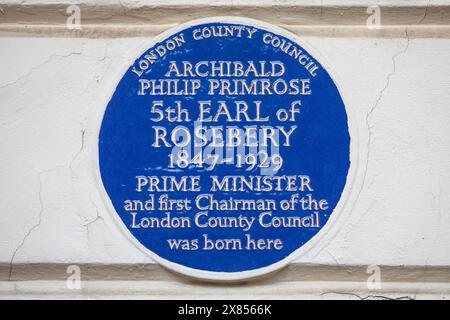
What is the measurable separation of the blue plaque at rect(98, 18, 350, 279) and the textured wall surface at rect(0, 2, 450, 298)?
0.32 feet

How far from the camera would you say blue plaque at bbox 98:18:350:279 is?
4223 millimetres

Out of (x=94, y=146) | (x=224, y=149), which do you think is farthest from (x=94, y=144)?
(x=224, y=149)

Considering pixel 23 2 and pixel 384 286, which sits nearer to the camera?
pixel 384 286

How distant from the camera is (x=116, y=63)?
445 centimetres

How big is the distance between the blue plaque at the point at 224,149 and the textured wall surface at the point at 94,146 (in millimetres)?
98

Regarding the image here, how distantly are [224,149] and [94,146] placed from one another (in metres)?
0.65

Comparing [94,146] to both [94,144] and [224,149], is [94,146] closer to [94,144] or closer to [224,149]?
[94,144]

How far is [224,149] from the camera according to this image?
4.34 meters

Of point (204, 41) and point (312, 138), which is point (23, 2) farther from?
point (312, 138)

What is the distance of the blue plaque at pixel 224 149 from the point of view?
4.22 metres

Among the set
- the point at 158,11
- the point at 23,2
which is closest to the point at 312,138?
the point at 158,11

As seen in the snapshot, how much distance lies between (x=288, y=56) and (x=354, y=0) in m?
0.45

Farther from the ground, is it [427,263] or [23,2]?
[23,2]

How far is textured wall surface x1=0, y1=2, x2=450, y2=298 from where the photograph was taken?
4246mm
